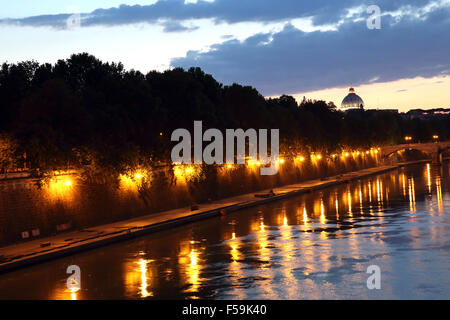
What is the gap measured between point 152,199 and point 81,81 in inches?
541

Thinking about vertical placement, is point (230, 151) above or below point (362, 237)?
above

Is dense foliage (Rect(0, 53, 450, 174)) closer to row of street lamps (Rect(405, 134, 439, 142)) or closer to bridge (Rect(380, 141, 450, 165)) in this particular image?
bridge (Rect(380, 141, 450, 165))

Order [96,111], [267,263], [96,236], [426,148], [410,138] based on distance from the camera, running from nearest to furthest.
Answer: [267,263]
[96,236]
[96,111]
[426,148]
[410,138]

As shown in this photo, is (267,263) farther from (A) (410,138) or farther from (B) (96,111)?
(A) (410,138)

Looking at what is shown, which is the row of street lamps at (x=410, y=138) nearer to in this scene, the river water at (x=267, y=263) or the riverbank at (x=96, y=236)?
the riverbank at (x=96, y=236)

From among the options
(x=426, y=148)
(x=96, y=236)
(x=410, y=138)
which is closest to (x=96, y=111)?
(x=96, y=236)

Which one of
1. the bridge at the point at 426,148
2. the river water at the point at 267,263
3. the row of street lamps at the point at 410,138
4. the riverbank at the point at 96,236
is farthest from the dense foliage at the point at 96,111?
the row of street lamps at the point at 410,138

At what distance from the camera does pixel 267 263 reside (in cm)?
2334

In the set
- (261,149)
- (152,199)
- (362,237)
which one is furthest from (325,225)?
(261,149)

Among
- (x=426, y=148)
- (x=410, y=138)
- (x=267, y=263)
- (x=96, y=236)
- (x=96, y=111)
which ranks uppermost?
(x=96, y=111)

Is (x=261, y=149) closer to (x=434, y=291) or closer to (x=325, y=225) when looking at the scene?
(x=325, y=225)

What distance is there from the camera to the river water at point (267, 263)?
18.8 metres
